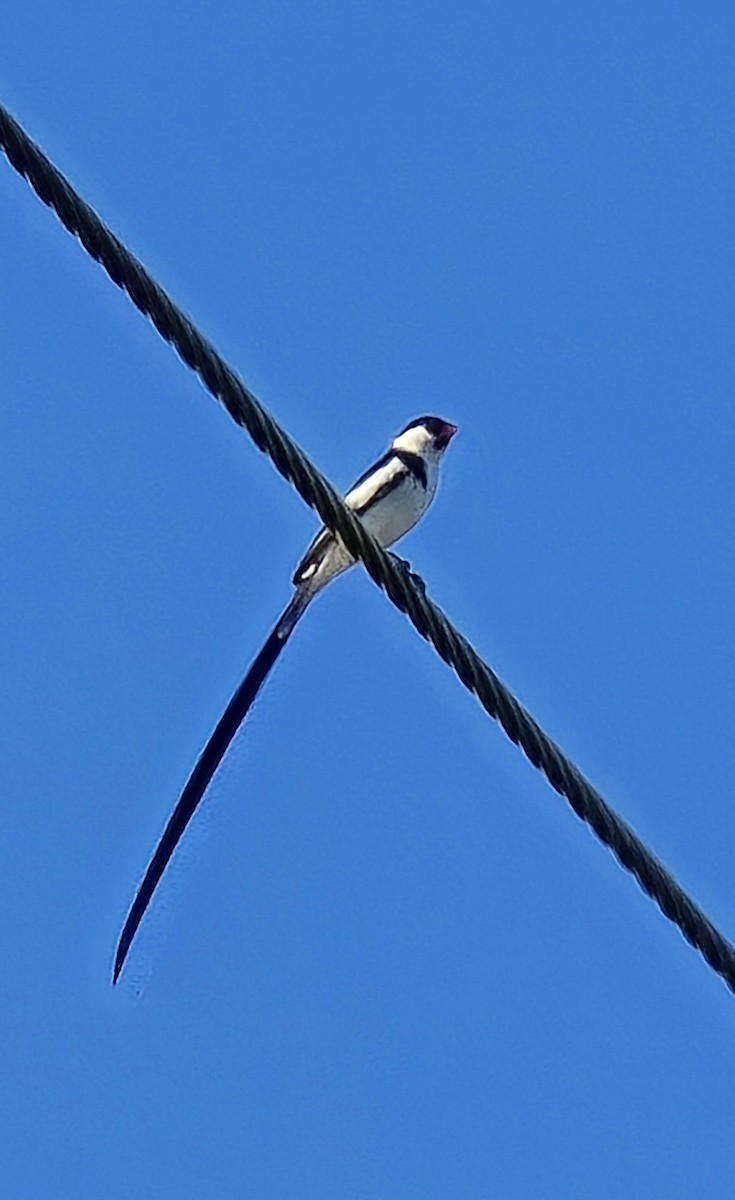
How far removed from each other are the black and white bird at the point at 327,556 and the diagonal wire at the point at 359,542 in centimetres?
18

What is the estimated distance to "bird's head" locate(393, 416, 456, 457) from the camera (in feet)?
21.0

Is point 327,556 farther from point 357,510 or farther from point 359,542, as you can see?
point 359,542

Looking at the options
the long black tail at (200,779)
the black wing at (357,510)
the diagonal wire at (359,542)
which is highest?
the black wing at (357,510)

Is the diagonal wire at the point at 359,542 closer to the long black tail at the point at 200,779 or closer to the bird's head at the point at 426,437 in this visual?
the long black tail at the point at 200,779

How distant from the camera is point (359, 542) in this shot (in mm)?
3080

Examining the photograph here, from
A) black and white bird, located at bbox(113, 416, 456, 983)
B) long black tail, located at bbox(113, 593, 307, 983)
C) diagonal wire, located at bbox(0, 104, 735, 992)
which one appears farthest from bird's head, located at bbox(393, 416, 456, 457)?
diagonal wire, located at bbox(0, 104, 735, 992)

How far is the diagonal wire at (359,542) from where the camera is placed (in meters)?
2.48

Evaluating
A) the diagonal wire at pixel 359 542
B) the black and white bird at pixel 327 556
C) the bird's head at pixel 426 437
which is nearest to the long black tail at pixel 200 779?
the black and white bird at pixel 327 556

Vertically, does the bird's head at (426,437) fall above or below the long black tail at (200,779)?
above

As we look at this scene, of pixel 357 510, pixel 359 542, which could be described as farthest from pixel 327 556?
pixel 359 542

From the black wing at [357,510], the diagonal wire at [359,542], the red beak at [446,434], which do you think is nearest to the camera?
the diagonal wire at [359,542]

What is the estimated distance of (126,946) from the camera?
371cm

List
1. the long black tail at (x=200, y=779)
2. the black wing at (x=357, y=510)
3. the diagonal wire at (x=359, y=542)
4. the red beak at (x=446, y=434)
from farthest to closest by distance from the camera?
the red beak at (x=446, y=434), the black wing at (x=357, y=510), the long black tail at (x=200, y=779), the diagonal wire at (x=359, y=542)

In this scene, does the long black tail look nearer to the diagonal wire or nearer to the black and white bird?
the black and white bird
